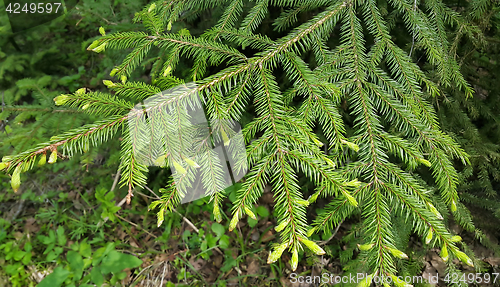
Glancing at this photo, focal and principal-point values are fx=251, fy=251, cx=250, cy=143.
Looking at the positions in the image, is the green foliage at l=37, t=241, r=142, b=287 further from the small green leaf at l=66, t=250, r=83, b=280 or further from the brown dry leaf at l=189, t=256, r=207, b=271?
the brown dry leaf at l=189, t=256, r=207, b=271

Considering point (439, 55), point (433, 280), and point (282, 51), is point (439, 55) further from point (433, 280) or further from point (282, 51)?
point (433, 280)

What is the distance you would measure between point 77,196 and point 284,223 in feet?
10.5

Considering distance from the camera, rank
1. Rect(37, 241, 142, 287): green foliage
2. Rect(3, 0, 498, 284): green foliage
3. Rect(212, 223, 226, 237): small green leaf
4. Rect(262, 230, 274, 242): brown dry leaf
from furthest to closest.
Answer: Rect(262, 230, 274, 242): brown dry leaf, Rect(212, 223, 226, 237): small green leaf, Rect(37, 241, 142, 287): green foliage, Rect(3, 0, 498, 284): green foliage

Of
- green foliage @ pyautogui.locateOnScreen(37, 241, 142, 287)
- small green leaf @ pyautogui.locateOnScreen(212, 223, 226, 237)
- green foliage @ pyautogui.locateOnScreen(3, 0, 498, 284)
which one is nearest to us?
green foliage @ pyautogui.locateOnScreen(3, 0, 498, 284)

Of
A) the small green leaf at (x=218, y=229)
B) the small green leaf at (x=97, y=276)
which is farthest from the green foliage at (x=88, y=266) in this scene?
the small green leaf at (x=218, y=229)

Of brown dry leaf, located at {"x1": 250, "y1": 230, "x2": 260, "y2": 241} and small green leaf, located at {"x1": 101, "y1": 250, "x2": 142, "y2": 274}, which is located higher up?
small green leaf, located at {"x1": 101, "y1": 250, "x2": 142, "y2": 274}

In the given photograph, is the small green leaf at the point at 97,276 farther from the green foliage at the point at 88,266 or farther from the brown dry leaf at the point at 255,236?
the brown dry leaf at the point at 255,236

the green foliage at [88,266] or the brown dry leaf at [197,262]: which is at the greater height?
the green foliage at [88,266]

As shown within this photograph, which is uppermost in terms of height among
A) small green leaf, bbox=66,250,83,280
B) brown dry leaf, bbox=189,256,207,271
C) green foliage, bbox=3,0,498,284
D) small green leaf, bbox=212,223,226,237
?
green foliage, bbox=3,0,498,284

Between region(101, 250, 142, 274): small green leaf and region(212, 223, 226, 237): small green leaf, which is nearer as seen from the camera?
region(101, 250, 142, 274): small green leaf

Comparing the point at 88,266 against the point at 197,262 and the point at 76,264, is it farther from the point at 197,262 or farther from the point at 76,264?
the point at 197,262

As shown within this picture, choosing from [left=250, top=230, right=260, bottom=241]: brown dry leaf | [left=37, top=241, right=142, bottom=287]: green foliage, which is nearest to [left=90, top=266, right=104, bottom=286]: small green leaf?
[left=37, top=241, right=142, bottom=287]: green foliage

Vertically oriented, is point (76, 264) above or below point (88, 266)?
above

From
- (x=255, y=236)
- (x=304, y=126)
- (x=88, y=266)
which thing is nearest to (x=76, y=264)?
(x=88, y=266)
